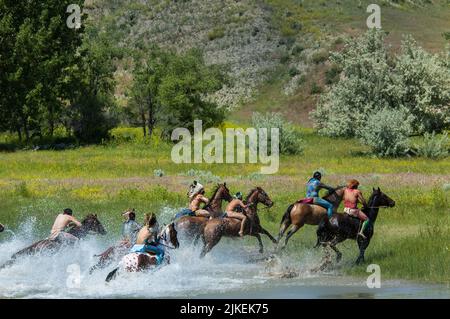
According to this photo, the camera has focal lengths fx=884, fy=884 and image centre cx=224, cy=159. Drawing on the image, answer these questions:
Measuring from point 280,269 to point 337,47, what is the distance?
300ft

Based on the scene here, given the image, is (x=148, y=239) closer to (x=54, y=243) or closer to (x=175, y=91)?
(x=54, y=243)

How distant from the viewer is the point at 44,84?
71.4m

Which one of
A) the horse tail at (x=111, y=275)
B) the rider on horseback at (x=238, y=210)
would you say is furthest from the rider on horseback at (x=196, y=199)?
the horse tail at (x=111, y=275)

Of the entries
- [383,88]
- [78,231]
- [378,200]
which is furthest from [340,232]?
[383,88]

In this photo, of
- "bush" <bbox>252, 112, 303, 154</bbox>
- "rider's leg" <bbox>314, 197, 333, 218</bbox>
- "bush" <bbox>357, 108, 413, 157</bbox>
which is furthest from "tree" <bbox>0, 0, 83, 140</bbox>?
"rider's leg" <bbox>314, 197, 333, 218</bbox>

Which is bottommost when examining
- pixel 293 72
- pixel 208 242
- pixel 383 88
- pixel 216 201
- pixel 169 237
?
pixel 208 242

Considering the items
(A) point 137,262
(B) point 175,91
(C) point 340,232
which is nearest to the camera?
(A) point 137,262

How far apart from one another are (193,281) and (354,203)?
16.6 feet

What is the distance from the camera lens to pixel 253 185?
39688 millimetres

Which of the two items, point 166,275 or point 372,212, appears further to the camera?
point 372,212

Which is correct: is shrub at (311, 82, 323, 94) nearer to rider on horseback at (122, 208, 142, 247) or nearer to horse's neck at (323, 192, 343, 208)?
horse's neck at (323, 192, 343, 208)

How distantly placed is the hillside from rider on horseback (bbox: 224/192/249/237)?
74286 millimetres
